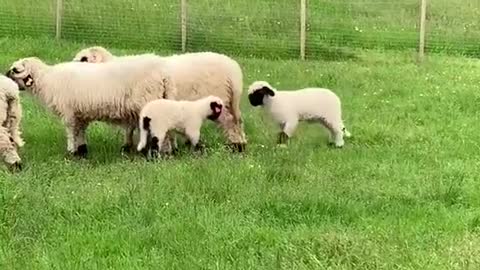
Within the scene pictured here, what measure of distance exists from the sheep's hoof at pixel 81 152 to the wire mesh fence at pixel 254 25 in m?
8.81

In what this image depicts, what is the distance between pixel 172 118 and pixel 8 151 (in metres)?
1.66

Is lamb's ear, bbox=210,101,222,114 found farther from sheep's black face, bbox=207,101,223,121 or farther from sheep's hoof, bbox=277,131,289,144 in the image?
sheep's hoof, bbox=277,131,289,144

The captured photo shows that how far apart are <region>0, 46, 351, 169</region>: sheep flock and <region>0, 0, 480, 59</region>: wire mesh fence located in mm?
8150

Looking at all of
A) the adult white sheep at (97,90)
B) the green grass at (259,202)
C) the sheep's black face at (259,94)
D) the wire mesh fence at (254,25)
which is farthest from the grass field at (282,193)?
the wire mesh fence at (254,25)

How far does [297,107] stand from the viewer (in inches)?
415

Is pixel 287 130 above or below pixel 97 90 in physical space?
below

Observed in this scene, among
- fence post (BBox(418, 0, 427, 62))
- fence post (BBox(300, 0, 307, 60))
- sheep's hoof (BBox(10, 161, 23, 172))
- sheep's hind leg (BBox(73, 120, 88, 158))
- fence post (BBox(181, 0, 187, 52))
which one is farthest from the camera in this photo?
fence post (BBox(181, 0, 187, 52))

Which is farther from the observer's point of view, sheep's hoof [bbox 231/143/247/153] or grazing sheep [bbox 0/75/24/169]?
sheep's hoof [bbox 231/143/247/153]

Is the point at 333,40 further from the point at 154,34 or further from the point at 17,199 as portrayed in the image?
Result: the point at 17,199

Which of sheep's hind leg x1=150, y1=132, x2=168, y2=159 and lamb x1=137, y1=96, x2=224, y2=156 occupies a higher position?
lamb x1=137, y1=96, x2=224, y2=156

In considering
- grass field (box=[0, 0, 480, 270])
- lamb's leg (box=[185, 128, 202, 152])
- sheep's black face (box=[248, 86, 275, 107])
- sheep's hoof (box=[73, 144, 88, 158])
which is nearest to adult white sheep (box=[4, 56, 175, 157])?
sheep's hoof (box=[73, 144, 88, 158])

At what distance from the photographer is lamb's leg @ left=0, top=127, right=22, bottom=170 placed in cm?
945

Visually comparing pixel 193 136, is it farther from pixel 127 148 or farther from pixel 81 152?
pixel 81 152

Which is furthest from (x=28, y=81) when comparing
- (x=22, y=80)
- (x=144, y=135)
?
(x=144, y=135)
